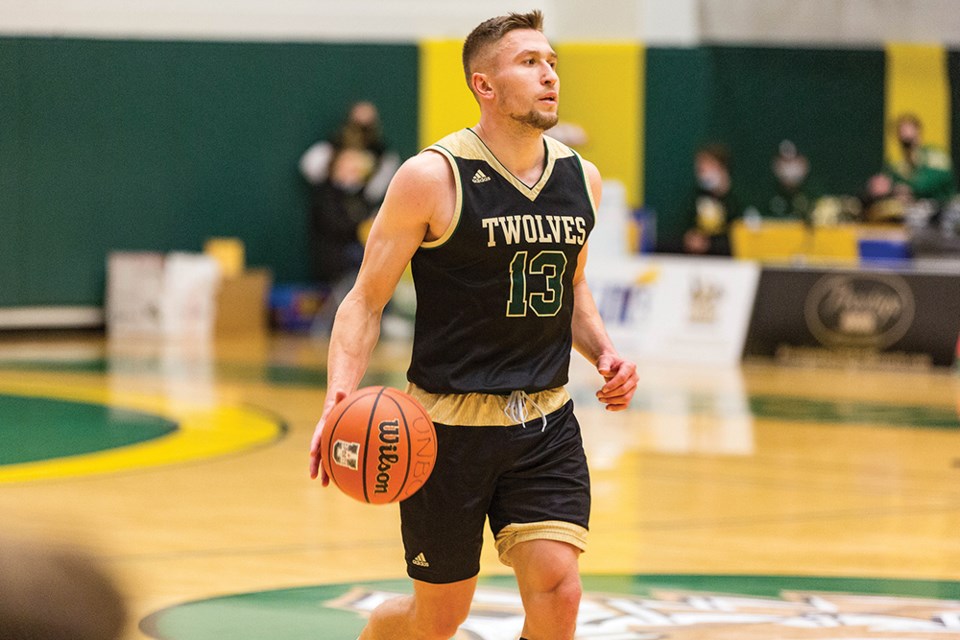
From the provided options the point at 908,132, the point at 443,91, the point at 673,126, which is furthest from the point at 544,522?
the point at 673,126

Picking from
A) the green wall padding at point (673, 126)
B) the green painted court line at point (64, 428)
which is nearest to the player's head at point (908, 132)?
the green wall padding at point (673, 126)

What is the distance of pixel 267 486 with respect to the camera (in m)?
9.16

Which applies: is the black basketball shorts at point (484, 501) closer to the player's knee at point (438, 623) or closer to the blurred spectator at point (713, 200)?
the player's knee at point (438, 623)

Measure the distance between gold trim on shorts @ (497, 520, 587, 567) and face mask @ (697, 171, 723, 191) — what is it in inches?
682

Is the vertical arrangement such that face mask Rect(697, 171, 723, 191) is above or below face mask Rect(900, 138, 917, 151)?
below

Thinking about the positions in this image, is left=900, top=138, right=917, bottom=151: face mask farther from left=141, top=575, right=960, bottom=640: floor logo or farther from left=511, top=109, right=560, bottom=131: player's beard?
left=511, top=109, right=560, bottom=131: player's beard

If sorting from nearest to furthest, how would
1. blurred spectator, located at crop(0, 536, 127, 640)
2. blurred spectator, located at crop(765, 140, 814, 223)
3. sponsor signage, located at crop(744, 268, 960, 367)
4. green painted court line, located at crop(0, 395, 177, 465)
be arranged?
blurred spectator, located at crop(0, 536, 127, 640), green painted court line, located at crop(0, 395, 177, 465), sponsor signage, located at crop(744, 268, 960, 367), blurred spectator, located at crop(765, 140, 814, 223)

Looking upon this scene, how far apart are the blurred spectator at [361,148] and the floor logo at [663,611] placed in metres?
13.6

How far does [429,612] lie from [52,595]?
3.16m

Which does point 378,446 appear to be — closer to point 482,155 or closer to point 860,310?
point 482,155

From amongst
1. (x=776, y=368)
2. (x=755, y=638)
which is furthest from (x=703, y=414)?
(x=755, y=638)

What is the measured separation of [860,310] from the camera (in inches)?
626

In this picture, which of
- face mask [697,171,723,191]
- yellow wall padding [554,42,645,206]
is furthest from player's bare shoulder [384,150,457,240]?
yellow wall padding [554,42,645,206]

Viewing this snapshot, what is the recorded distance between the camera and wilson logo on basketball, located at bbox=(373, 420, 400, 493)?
13.3ft
